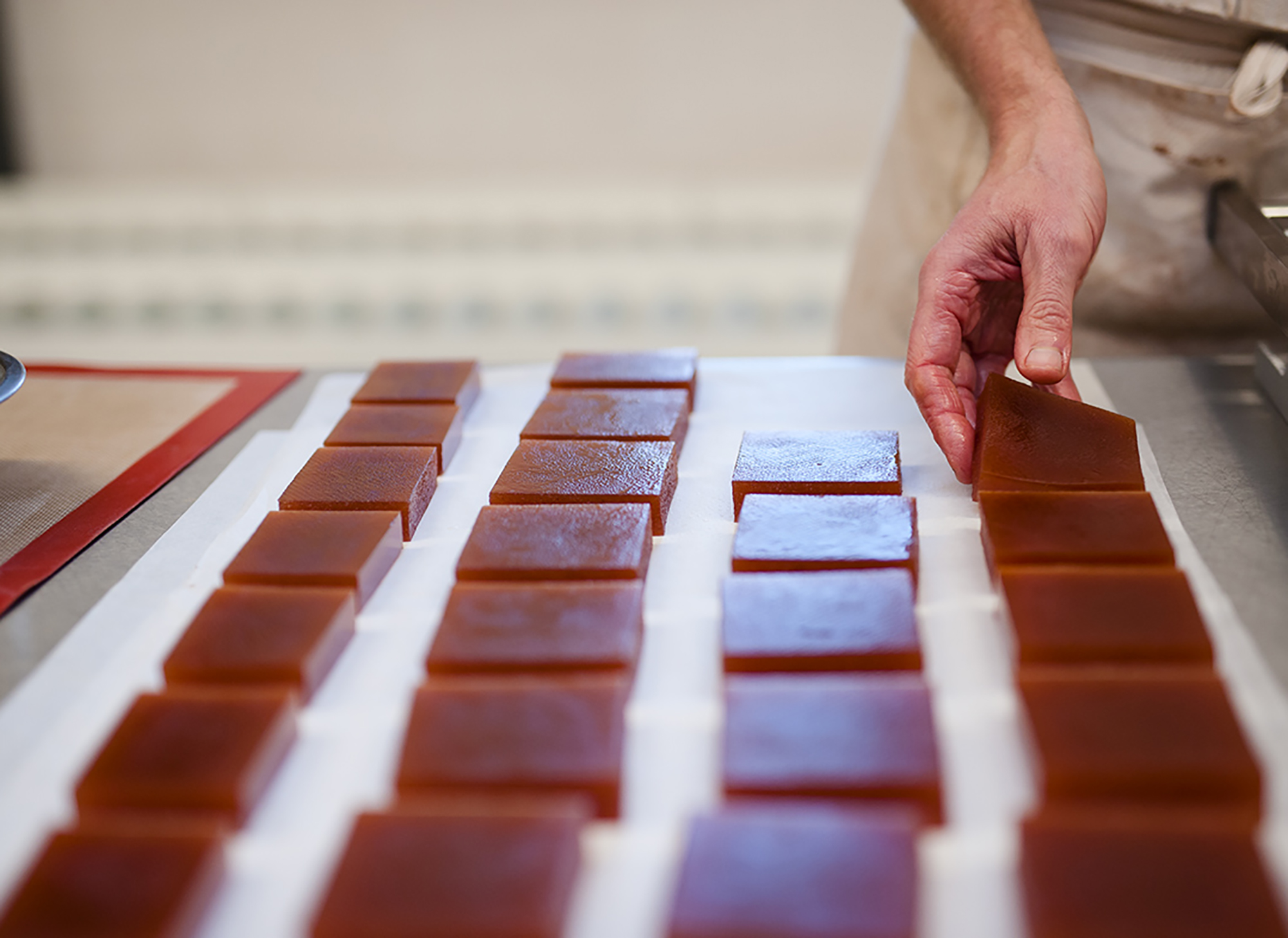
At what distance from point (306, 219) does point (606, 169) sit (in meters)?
0.96

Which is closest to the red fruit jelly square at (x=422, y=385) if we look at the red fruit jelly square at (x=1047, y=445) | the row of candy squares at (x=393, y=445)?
the row of candy squares at (x=393, y=445)

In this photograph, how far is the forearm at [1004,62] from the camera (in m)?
1.54

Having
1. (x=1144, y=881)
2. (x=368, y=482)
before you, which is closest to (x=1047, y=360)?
(x=1144, y=881)

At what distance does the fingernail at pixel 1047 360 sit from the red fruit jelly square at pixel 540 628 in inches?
21.4

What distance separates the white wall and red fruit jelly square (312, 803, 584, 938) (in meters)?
2.90

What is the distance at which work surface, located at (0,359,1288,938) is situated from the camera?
87 cm

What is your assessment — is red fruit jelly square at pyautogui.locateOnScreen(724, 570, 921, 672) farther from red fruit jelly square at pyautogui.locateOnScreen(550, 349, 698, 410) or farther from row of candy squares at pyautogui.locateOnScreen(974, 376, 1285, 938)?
red fruit jelly square at pyautogui.locateOnScreen(550, 349, 698, 410)

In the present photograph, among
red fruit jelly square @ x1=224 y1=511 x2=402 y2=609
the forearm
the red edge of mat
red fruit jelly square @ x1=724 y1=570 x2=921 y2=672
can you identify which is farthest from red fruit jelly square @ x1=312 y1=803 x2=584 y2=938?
the forearm

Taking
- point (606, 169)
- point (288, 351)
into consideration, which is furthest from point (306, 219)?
point (606, 169)

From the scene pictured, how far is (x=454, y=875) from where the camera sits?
2.63ft

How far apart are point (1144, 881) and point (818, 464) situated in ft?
2.27

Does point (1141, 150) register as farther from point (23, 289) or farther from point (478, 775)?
point (23, 289)

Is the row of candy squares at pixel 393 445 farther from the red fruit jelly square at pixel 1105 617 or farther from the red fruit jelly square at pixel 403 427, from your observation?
the red fruit jelly square at pixel 1105 617

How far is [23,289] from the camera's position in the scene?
3.53 metres
